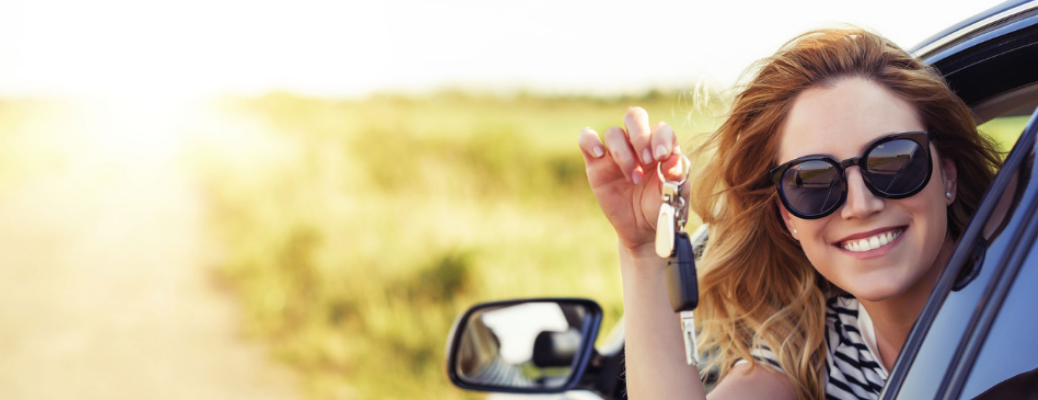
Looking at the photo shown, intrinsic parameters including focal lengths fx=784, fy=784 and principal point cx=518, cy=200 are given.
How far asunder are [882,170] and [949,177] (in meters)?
0.33

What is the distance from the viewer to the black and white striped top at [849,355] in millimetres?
1666

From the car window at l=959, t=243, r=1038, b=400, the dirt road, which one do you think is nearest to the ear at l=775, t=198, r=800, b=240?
the car window at l=959, t=243, r=1038, b=400

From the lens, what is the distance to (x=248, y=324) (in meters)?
7.21

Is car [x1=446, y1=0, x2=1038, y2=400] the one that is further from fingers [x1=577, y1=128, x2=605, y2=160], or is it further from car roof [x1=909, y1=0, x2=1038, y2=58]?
fingers [x1=577, y1=128, x2=605, y2=160]

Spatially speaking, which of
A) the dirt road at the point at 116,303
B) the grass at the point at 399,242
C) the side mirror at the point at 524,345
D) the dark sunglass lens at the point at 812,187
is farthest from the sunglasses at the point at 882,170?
the dirt road at the point at 116,303

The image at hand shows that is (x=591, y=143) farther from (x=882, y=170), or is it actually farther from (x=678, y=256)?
(x=882, y=170)

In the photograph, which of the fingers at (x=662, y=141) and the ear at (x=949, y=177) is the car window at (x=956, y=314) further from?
the ear at (x=949, y=177)

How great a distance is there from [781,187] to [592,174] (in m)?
0.35

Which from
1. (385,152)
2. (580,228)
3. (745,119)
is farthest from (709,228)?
(385,152)

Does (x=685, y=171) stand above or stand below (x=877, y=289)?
above

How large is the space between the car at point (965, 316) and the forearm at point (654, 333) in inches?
15.8

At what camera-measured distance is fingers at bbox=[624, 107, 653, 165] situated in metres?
1.24

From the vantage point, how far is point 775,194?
172 centimetres

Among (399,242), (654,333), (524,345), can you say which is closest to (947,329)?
(654,333)
